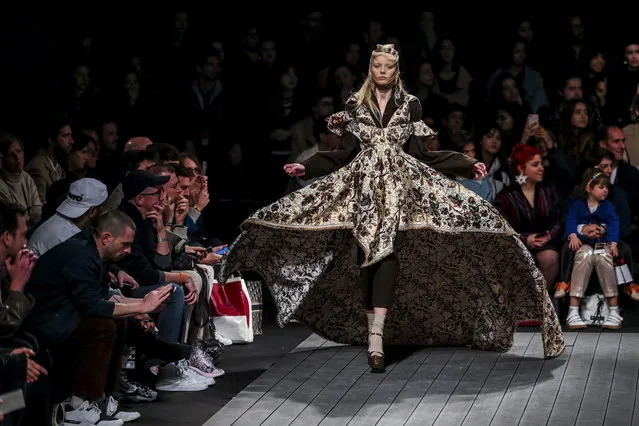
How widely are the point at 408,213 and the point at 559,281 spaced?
233 centimetres

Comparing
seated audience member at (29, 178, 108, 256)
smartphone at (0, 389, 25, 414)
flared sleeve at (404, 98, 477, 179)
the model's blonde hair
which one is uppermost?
the model's blonde hair

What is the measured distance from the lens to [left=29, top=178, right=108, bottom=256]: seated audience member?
254 inches

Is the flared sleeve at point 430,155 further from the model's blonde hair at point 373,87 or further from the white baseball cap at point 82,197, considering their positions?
the white baseball cap at point 82,197

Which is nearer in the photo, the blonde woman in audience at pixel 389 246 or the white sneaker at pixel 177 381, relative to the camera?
the white sneaker at pixel 177 381

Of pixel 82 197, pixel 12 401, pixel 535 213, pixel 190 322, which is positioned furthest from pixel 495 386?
pixel 12 401

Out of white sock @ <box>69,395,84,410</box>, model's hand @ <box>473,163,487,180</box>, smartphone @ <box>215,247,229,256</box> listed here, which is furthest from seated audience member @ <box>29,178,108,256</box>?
model's hand @ <box>473,163,487,180</box>

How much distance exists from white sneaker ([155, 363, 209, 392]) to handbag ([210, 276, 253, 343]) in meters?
1.06

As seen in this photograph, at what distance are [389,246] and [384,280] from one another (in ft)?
0.61

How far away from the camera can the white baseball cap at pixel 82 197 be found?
6449mm

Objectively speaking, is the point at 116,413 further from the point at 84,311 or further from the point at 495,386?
the point at 495,386

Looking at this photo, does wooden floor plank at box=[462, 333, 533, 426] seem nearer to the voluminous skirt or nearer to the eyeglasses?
the voluminous skirt

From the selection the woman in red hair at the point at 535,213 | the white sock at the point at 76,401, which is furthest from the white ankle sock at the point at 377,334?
the woman in red hair at the point at 535,213

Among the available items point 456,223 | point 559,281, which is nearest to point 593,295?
point 559,281

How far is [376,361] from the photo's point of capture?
7.25 meters
